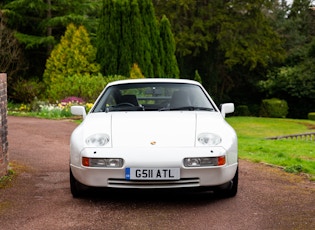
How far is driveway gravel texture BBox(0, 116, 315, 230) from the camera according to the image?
194 inches

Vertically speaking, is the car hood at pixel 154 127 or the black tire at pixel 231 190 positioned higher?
the car hood at pixel 154 127

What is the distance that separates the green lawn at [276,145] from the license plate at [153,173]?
2879mm

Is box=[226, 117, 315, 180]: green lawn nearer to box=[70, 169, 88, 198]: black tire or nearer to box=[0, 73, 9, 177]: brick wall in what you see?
box=[70, 169, 88, 198]: black tire

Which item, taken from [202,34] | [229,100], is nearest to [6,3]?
[202,34]

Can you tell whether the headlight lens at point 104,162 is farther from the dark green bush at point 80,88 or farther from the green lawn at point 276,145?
the dark green bush at point 80,88

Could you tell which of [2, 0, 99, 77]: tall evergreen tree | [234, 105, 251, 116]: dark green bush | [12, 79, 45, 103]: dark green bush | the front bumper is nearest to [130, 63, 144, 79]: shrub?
[12, 79, 45, 103]: dark green bush

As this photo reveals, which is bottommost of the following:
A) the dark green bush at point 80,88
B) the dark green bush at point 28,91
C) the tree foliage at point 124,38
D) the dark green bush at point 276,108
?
the dark green bush at point 276,108

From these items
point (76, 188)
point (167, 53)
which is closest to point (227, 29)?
point (167, 53)

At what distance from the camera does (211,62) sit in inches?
1527

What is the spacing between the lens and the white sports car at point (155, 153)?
17.5 ft

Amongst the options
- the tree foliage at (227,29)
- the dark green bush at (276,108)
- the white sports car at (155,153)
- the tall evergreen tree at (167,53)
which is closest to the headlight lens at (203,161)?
the white sports car at (155,153)

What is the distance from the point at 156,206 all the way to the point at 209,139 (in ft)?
2.89

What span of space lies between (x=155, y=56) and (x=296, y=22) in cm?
1931

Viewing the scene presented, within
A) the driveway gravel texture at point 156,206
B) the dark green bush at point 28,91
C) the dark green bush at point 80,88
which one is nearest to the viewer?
the driveway gravel texture at point 156,206
